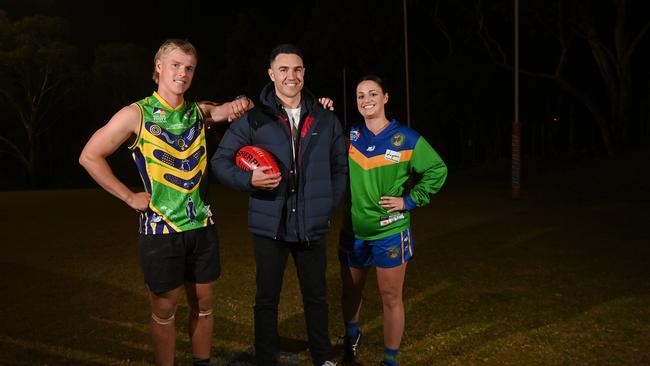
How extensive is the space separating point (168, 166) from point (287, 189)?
74 cm

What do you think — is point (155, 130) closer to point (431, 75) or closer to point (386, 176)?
point (386, 176)

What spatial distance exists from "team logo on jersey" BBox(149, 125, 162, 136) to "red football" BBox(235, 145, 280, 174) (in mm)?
495

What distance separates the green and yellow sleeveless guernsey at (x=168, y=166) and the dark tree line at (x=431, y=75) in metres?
25.0

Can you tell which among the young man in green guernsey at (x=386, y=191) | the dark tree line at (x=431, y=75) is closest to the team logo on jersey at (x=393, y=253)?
the young man in green guernsey at (x=386, y=191)

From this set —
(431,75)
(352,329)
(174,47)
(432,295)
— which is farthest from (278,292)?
(431,75)

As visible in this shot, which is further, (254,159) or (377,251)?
(377,251)

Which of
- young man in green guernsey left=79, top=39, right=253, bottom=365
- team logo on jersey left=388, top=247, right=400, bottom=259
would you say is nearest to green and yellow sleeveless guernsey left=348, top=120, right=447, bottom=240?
team logo on jersey left=388, top=247, right=400, bottom=259

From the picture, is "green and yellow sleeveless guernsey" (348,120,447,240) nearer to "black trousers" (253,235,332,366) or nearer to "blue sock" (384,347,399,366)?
"black trousers" (253,235,332,366)

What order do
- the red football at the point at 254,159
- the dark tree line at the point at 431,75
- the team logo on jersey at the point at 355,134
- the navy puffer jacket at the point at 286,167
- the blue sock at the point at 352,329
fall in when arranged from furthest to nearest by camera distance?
the dark tree line at the point at 431,75
the blue sock at the point at 352,329
the team logo on jersey at the point at 355,134
the navy puffer jacket at the point at 286,167
the red football at the point at 254,159

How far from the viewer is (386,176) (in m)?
4.11

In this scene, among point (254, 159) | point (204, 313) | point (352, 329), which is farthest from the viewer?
point (352, 329)

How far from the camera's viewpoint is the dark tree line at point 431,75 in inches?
1040

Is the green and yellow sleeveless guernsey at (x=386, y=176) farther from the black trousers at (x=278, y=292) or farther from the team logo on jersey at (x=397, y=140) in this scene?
the black trousers at (x=278, y=292)

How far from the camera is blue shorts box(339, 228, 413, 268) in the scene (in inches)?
162
